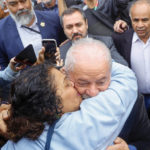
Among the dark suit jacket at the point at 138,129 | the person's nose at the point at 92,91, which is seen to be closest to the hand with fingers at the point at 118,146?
the dark suit jacket at the point at 138,129

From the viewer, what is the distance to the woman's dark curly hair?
989mm

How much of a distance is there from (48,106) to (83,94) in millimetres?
313

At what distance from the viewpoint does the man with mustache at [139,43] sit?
2.39 metres

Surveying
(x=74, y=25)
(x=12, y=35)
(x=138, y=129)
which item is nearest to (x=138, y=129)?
(x=138, y=129)

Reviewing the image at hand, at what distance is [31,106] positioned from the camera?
3.23 feet

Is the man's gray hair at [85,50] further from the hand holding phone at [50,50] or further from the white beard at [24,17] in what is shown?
the white beard at [24,17]

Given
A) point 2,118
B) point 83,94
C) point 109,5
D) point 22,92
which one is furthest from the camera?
point 109,5

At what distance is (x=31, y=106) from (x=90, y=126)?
31 cm

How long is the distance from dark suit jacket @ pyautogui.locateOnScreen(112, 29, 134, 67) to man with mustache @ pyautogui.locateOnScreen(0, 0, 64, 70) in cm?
89

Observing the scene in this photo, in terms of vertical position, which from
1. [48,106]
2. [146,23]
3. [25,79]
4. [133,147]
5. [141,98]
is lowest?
[133,147]

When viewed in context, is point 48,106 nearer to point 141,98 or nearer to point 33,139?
point 33,139

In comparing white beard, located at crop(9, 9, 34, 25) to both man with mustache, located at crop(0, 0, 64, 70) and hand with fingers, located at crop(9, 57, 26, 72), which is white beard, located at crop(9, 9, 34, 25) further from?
hand with fingers, located at crop(9, 57, 26, 72)

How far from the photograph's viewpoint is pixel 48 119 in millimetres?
1018

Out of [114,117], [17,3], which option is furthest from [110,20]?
[114,117]
